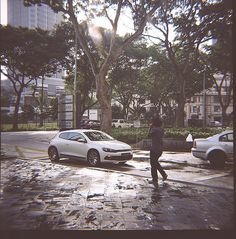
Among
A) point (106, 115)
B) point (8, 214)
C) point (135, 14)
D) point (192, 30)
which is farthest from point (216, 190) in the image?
point (192, 30)

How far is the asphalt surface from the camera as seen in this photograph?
4020 millimetres

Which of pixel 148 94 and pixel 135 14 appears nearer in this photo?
pixel 135 14

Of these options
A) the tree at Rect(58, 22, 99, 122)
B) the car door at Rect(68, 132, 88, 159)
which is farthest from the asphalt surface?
the tree at Rect(58, 22, 99, 122)

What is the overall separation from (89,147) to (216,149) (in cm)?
427

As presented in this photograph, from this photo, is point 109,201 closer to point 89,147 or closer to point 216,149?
point 89,147

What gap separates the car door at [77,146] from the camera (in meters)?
9.91

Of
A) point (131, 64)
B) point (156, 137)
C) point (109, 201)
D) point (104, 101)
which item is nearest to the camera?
point (109, 201)

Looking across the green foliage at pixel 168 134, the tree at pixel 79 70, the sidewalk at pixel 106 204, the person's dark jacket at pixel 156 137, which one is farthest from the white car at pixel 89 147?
the green foliage at pixel 168 134

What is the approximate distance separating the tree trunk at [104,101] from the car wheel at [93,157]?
13.6 feet

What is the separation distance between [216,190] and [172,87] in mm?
23319

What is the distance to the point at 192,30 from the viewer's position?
1728 cm

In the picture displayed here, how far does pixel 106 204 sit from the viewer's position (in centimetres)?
505

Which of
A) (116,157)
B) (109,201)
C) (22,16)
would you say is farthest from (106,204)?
(116,157)

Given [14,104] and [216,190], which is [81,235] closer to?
[14,104]
